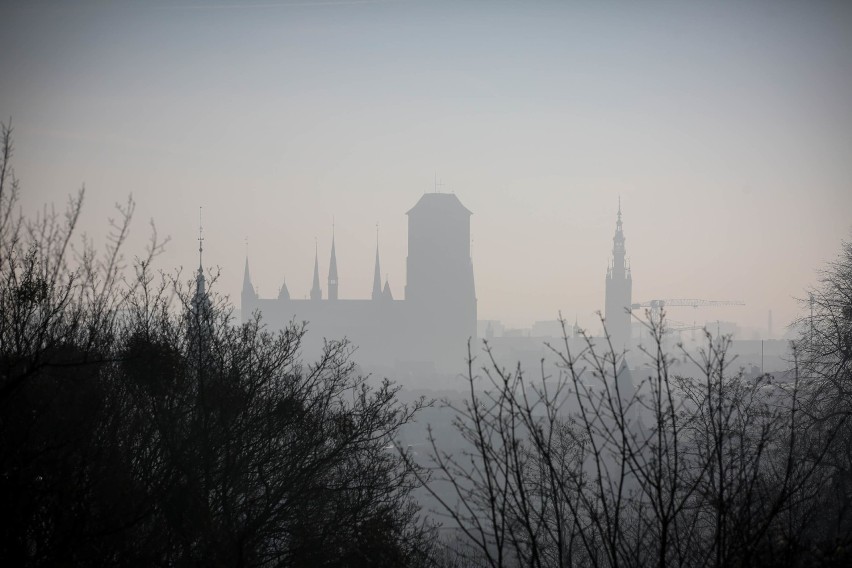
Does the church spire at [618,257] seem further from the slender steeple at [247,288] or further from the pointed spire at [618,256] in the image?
the slender steeple at [247,288]

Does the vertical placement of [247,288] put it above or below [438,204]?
below

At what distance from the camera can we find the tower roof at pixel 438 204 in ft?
536

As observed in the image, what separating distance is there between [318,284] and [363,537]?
461ft

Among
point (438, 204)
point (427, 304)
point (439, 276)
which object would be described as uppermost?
point (438, 204)

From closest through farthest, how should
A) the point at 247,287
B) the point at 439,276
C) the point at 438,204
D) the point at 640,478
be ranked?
the point at 640,478
the point at 247,287
the point at 439,276
the point at 438,204

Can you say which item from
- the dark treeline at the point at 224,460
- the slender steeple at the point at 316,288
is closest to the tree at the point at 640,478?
the dark treeline at the point at 224,460

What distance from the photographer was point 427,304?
163 meters

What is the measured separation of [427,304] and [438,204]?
64.6ft

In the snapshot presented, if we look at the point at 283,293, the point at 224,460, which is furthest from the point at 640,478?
the point at 283,293

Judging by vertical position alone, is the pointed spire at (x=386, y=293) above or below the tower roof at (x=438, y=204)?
below

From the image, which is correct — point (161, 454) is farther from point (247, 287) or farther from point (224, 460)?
point (247, 287)

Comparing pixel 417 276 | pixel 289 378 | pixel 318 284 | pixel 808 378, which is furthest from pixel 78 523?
pixel 417 276

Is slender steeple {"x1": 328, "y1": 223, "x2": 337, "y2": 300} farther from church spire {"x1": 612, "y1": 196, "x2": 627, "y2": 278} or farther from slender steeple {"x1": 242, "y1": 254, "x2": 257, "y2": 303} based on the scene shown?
church spire {"x1": 612, "y1": 196, "x2": 627, "y2": 278}

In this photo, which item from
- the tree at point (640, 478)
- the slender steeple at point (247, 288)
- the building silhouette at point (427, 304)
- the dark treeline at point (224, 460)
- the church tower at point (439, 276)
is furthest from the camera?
the church tower at point (439, 276)
